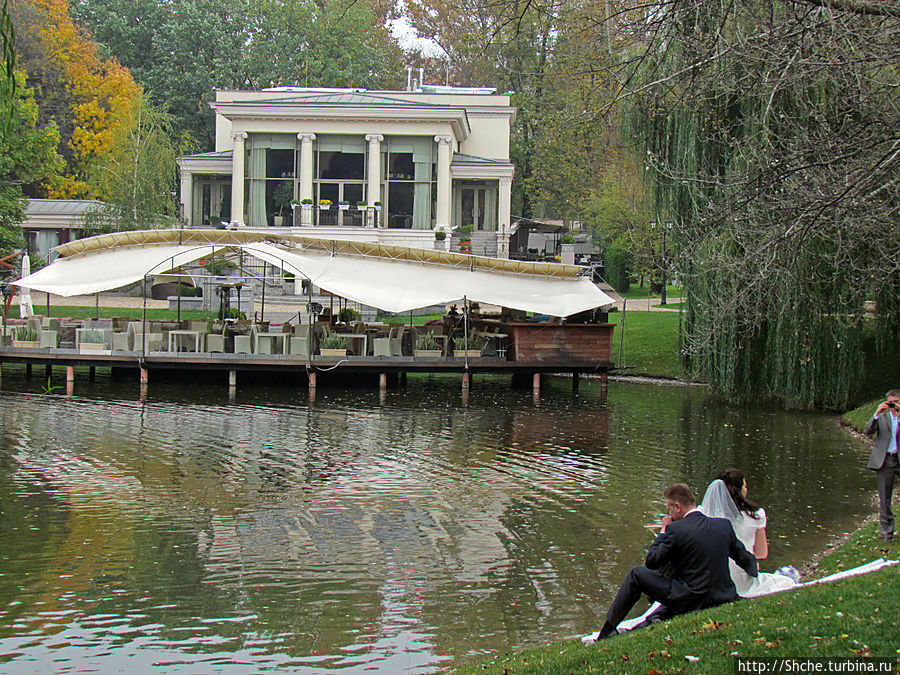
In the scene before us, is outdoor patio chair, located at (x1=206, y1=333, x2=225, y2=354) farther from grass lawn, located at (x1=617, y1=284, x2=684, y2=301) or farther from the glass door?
grass lawn, located at (x1=617, y1=284, x2=684, y2=301)

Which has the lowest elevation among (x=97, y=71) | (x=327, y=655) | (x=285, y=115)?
(x=327, y=655)

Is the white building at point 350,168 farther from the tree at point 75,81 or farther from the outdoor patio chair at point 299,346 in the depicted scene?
the outdoor patio chair at point 299,346

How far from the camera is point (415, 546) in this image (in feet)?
39.0

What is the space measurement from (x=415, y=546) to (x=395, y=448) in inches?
251

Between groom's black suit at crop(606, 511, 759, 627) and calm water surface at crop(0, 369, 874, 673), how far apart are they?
1356mm

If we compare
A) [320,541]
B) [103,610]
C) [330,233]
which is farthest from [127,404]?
[330,233]

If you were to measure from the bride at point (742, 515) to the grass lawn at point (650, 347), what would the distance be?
19.6 meters

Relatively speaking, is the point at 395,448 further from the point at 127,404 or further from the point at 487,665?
the point at 487,665

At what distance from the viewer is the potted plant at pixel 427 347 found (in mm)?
26953

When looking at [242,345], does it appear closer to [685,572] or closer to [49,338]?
[49,338]

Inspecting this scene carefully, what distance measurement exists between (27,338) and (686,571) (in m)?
22.9

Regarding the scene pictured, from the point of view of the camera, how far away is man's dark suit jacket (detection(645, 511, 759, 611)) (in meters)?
7.88

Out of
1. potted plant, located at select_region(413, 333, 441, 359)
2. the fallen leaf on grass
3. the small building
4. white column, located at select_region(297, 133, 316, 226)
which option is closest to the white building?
white column, located at select_region(297, 133, 316, 226)

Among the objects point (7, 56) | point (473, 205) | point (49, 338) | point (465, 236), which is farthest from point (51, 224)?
point (7, 56)
